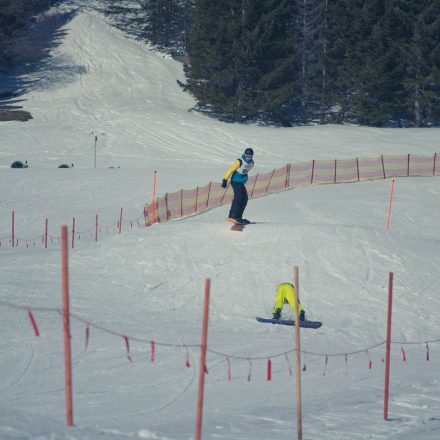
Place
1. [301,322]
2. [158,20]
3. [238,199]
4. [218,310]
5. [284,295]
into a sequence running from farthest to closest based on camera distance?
[158,20], [238,199], [218,310], [284,295], [301,322]

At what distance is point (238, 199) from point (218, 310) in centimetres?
377

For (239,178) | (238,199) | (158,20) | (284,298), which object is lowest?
(284,298)

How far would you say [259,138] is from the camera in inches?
2127

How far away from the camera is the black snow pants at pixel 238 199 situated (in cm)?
2172

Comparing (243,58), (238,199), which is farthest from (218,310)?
(243,58)

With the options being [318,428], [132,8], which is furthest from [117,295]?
[132,8]

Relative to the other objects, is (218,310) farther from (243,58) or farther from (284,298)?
(243,58)

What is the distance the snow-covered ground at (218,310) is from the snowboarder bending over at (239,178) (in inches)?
25.0

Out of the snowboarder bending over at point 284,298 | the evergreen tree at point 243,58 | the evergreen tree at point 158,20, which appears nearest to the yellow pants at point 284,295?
the snowboarder bending over at point 284,298

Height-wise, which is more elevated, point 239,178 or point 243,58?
point 243,58

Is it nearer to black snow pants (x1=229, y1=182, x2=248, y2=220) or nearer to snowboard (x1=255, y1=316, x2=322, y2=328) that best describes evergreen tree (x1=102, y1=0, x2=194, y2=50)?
black snow pants (x1=229, y1=182, x2=248, y2=220)

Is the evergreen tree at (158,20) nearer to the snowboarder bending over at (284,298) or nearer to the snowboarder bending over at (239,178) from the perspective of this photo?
the snowboarder bending over at (239,178)

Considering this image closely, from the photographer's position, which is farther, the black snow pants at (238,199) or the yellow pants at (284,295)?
the black snow pants at (238,199)

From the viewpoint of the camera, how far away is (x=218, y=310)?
1892 cm
